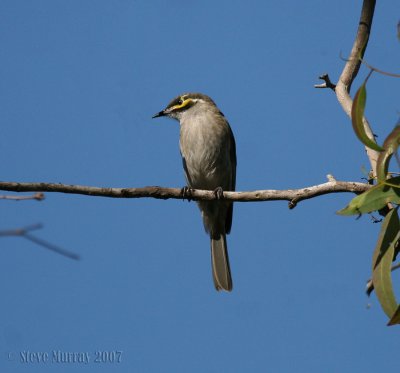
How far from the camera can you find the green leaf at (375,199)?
350cm

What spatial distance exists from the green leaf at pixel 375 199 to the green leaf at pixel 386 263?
5.4 inches

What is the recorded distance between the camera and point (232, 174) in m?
7.51

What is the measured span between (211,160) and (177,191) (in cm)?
257

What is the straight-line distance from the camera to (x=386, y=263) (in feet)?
11.3

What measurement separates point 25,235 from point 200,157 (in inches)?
202

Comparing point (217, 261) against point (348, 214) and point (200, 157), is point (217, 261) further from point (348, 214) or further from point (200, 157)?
point (348, 214)

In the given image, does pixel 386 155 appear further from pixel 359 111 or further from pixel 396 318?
pixel 396 318

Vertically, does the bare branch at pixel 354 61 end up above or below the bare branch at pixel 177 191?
above

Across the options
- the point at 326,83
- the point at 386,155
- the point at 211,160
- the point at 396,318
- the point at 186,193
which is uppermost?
the point at 326,83

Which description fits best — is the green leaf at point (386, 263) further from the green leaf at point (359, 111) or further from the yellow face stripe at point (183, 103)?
the yellow face stripe at point (183, 103)

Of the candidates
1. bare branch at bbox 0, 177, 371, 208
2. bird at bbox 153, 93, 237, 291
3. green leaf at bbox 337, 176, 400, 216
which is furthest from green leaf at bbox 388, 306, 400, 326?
bird at bbox 153, 93, 237, 291

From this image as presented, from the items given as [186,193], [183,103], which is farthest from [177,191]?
[183,103]

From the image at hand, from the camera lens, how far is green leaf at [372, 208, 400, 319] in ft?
10.9

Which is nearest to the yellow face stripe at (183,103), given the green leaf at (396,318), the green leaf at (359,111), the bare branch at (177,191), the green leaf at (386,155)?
the bare branch at (177,191)
